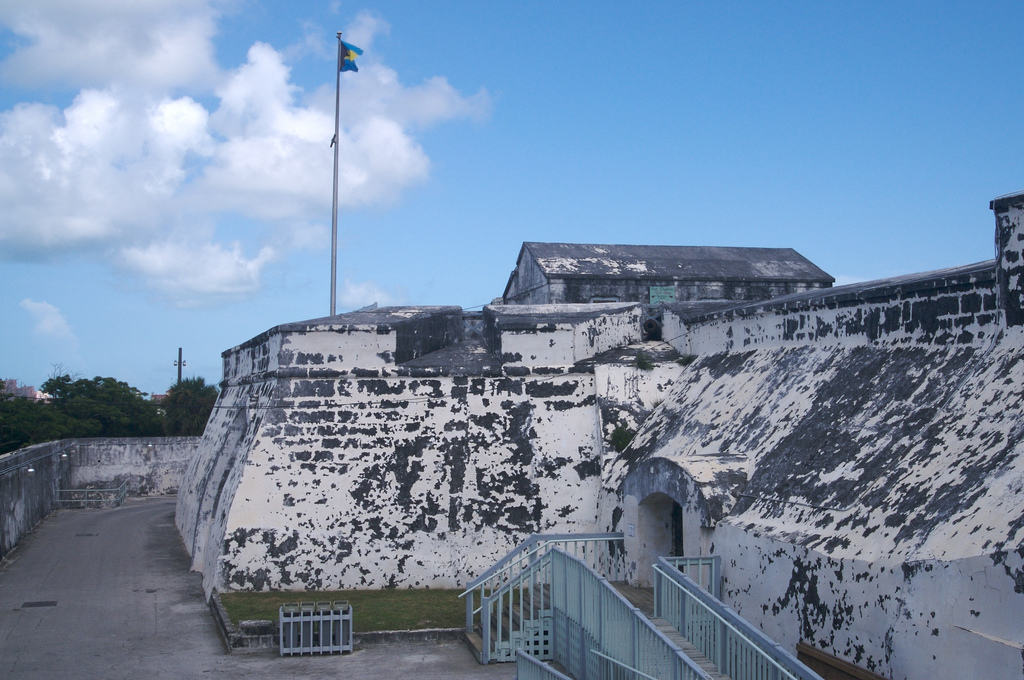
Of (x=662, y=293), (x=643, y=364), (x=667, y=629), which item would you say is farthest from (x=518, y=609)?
(x=662, y=293)

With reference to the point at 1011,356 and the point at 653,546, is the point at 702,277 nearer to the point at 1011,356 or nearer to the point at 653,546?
the point at 653,546

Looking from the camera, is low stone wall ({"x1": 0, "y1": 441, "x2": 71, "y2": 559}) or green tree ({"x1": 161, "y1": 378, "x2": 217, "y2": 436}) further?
green tree ({"x1": 161, "y1": 378, "x2": 217, "y2": 436})

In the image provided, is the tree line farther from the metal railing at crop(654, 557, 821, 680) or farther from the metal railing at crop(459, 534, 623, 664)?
the metal railing at crop(654, 557, 821, 680)

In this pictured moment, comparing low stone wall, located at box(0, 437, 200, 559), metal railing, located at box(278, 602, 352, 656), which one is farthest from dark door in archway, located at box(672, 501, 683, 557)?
low stone wall, located at box(0, 437, 200, 559)

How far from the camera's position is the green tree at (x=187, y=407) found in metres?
39.8

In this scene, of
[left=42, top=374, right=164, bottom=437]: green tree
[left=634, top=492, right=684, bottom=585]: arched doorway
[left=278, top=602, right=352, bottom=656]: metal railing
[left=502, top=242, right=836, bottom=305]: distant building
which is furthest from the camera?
[left=42, top=374, right=164, bottom=437]: green tree

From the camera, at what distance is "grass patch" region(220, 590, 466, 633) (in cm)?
1220

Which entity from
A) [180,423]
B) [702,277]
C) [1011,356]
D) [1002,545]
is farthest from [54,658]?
[180,423]

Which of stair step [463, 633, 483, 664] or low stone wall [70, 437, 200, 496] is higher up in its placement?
low stone wall [70, 437, 200, 496]

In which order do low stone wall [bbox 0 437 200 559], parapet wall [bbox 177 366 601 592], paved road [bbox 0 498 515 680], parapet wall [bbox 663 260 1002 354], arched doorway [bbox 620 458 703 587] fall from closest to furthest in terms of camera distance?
parapet wall [bbox 663 260 1002 354], paved road [bbox 0 498 515 680], arched doorway [bbox 620 458 703 587], parapet wall [bbox 177 366 601 592], low stone wall [bbox 0 437 200 559]

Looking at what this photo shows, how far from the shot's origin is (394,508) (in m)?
14.5

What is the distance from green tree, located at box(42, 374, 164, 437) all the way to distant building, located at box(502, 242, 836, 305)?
21627 millimetres

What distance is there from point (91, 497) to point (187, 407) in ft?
37.0

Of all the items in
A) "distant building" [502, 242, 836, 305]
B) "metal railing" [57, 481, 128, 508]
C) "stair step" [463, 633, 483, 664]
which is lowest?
"stair step" [463, 633, 483, 664]
